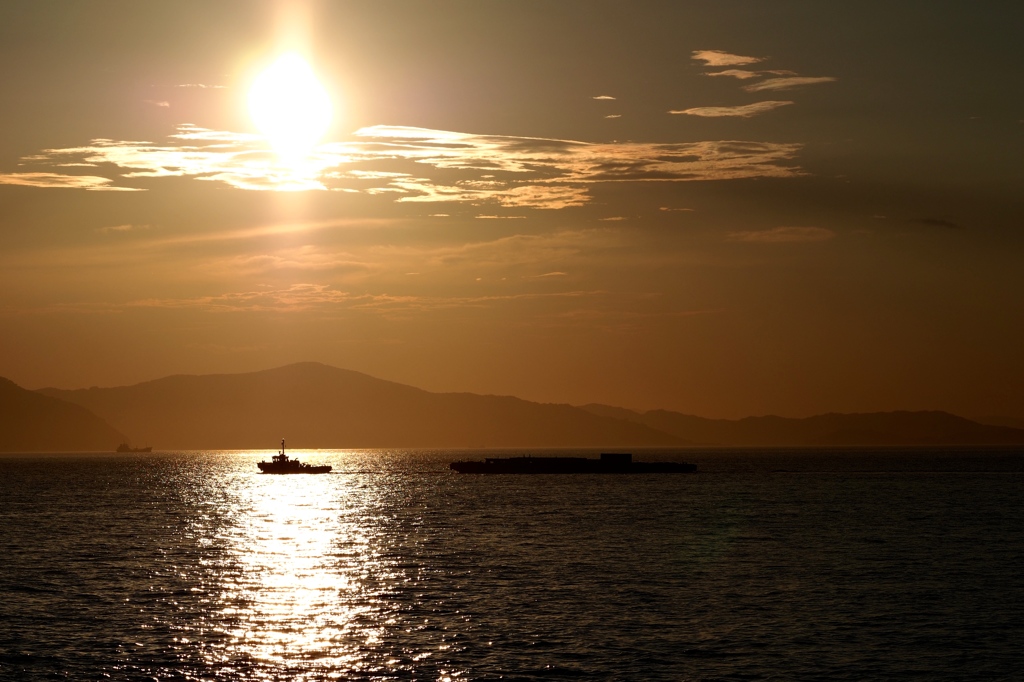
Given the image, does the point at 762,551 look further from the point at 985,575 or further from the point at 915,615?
the point at 915,615

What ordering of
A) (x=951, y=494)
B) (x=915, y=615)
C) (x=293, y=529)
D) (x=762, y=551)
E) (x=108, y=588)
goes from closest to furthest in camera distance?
(x=915, y=615), (x=108, y=588), (x=762, y=551), (x=293, y=529), (x=951, y=494)

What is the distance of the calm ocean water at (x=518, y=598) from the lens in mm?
48500

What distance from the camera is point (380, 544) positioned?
100188 millimetres

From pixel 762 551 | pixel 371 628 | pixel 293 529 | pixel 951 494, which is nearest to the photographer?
pixel 371 628

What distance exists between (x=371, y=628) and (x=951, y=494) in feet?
489

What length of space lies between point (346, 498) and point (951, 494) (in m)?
100

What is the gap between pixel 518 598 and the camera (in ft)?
214

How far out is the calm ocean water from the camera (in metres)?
48.5

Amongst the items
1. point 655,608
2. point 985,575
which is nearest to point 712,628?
point 655,608

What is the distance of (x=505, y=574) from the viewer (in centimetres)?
7675

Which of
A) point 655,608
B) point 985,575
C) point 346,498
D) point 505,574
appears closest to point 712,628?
point 655,608

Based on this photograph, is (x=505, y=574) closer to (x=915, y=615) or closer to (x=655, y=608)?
(x=655, y=608)

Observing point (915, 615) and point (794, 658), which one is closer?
point (794, 658)

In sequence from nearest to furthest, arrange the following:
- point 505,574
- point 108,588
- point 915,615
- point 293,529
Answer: point 915,615 < point 108,588 < point 505,574 < point 293,529
